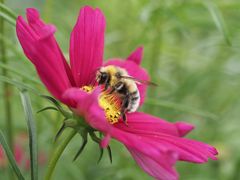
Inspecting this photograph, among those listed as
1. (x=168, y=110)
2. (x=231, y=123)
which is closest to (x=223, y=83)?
(x=231, y=123)

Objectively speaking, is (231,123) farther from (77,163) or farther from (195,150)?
(195,150)

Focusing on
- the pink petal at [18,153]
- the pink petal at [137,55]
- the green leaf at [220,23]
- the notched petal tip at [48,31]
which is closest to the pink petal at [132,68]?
the pink petal at [137,55]

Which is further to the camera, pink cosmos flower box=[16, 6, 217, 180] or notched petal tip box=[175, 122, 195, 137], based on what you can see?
notched petal tip box=[175, 122, 195, 137]

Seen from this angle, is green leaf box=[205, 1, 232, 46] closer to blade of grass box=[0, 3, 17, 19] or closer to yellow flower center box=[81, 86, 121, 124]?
yellow flower center box=[81, 86, 121, 124]

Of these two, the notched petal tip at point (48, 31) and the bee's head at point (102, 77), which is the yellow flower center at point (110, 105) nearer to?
the bee's head at point (102, 77)

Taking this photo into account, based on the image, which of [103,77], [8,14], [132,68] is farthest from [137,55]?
[8,14]

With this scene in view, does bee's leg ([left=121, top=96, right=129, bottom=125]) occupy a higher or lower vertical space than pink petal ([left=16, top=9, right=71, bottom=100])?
lower

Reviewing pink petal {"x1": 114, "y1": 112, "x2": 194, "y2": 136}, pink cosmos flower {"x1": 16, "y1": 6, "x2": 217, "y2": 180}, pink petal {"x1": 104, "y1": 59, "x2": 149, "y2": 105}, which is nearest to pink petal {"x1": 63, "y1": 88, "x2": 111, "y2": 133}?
pink cosmos flower {"x1": 16, "y1": 6, "x2": 217, "y2": 180}
